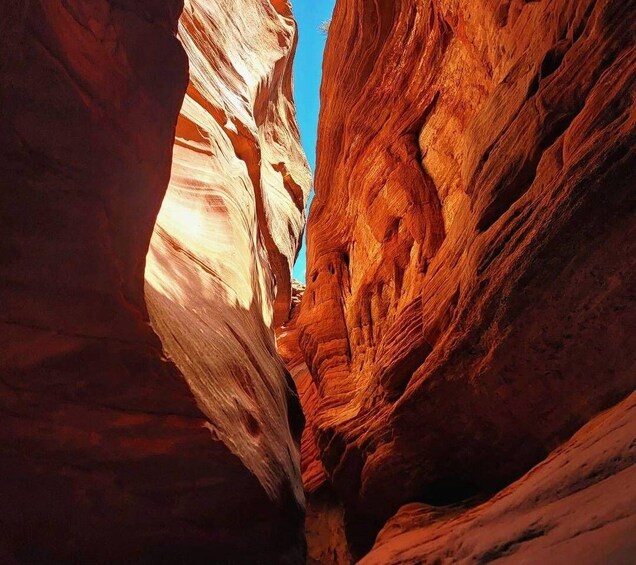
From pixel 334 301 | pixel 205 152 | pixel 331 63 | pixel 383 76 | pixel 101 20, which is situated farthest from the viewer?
pixel 331 63

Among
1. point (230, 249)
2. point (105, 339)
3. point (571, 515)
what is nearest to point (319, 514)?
point (230, 249)

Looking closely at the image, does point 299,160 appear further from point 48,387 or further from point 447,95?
point 48,387

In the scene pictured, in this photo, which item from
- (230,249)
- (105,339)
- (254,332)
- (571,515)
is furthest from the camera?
(230,249)

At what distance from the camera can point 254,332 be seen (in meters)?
7.43

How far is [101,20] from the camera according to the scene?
400cm

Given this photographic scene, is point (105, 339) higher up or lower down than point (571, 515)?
higher up

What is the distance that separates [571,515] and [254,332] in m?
4.82

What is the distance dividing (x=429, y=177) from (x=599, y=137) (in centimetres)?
632

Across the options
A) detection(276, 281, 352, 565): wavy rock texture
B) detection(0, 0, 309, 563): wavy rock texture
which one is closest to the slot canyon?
detection(0, 0, 309, 563): wavy rock texture

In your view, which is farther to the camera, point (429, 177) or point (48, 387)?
point (429, 177)

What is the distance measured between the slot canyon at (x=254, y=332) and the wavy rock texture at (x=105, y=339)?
16 mm

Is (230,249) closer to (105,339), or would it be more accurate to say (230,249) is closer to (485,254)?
(485,254)

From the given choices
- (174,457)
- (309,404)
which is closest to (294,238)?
(309,404)

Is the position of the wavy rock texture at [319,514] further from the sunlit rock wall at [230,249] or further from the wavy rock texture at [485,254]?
the sunlit rock wall at [230,249]
